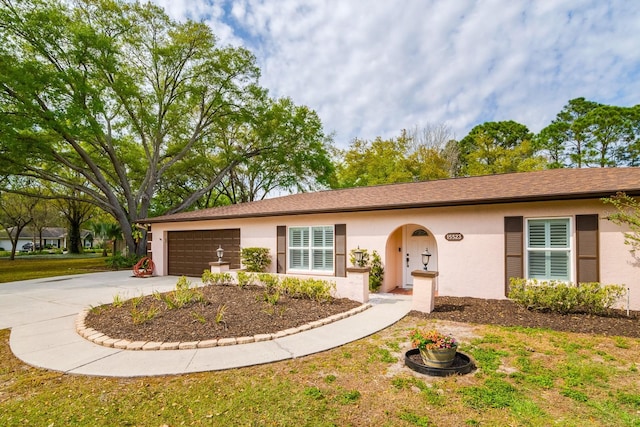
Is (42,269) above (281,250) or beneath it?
beneath

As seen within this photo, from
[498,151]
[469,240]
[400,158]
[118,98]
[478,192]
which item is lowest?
[469,240]

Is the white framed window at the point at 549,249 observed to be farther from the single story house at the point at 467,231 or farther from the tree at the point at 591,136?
the tree at the point at 591,136

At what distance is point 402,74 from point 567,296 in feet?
36.2

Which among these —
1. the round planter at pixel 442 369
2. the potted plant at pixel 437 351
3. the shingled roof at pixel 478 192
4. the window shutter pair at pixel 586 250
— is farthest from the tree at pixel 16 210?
the window shutter pair at pixel 586 250

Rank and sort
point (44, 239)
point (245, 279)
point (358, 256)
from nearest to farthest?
1. point (245, 279)
2. point (358, 256)
3. point (44, 239)

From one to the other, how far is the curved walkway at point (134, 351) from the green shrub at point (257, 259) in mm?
4229

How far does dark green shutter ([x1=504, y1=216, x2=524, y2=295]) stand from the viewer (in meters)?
7.46

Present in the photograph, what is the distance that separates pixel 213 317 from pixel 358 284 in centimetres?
349

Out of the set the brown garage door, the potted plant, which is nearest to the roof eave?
the brown garage door

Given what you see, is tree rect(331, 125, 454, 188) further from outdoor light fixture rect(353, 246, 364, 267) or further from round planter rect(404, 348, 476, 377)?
round planter rect(404, 348, 476, 377)

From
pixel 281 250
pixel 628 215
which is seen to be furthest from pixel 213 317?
pixel 628 215

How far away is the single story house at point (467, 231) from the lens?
688 centimetres

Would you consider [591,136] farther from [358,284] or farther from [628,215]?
[358,284]

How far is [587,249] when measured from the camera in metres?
6.90
